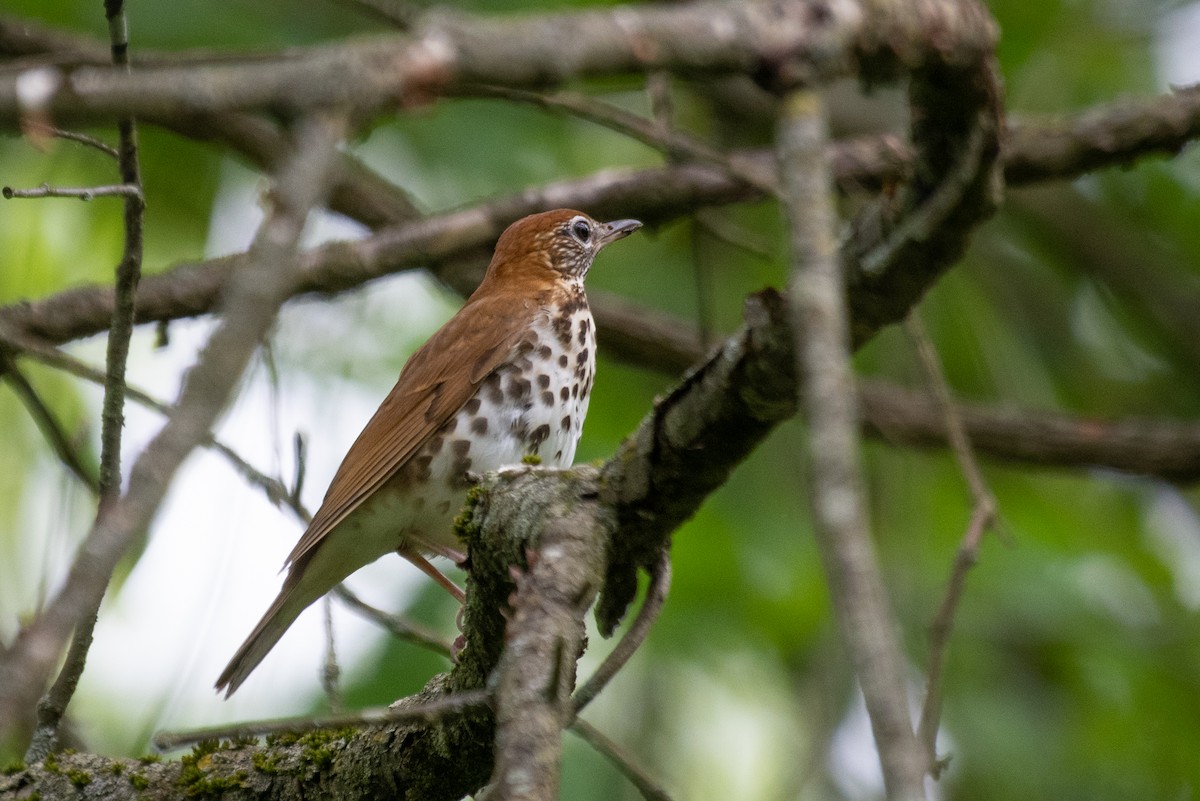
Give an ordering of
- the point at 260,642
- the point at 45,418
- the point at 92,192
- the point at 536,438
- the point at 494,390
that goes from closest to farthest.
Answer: the point at 92,192, the point at 45,418, the point at 260,642, the point at 536,438, the point at 494,390

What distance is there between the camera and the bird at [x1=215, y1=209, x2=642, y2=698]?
→ 4508 millimetres

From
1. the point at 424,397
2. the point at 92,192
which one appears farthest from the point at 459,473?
the point at 92,192

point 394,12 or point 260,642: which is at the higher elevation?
point 394,12

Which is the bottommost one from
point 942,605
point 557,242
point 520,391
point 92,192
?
point 942,605

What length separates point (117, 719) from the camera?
6234 millimetres

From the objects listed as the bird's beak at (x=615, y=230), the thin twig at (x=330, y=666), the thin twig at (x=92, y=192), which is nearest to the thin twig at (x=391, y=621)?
the thin twig at (x=330, y=666)

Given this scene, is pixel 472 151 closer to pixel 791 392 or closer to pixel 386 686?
pixel 386 686

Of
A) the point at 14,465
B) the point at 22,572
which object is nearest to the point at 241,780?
the point at 22,572

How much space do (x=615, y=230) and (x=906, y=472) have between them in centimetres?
206

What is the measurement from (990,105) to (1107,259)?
475 cm

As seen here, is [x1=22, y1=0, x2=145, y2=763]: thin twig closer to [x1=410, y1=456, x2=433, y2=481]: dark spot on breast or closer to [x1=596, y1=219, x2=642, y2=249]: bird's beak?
[x1=410, y1=456, x2=433, y2=481]: dark spot on breast

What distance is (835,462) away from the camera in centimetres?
144

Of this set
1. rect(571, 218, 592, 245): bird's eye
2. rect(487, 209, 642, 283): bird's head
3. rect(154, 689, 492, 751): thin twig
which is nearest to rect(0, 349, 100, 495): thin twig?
rect(154, 689, 492, 751): thin twig

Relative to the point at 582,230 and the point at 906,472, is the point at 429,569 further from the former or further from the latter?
the point at 906,472
